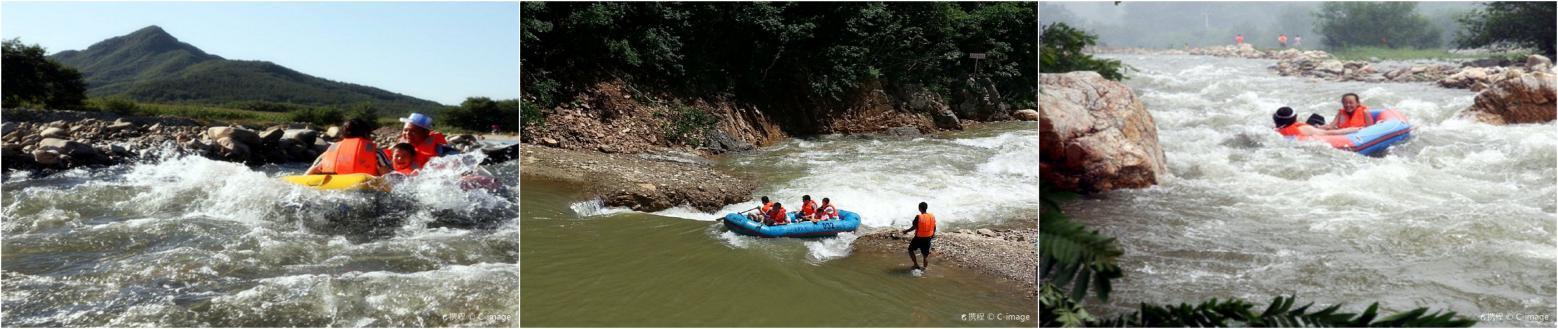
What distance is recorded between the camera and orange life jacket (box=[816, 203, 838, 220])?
2.75m

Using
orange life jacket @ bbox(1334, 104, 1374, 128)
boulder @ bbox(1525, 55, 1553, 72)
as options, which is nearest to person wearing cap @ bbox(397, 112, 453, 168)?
orange life jacket @ bbox(1334, 104, 1374, 128)

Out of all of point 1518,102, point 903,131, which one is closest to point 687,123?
point 903,131

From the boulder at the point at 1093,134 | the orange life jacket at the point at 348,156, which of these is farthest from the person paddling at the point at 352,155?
the boulder at the point at 1093,134

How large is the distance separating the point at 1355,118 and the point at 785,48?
552cm

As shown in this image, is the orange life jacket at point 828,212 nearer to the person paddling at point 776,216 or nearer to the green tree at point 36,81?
the person paddling at point 776,216

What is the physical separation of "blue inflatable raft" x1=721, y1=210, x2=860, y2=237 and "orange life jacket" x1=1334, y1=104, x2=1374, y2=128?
5.49 metres

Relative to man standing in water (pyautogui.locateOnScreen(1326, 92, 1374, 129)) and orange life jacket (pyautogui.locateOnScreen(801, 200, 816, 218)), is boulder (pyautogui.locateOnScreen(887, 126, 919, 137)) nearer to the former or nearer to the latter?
orange life jacket (pyautogui.locateOnScreen(801, 200, 816, 218))

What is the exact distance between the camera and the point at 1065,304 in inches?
56.5

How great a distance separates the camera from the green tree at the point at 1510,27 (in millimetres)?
7098

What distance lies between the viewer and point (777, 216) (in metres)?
2.81

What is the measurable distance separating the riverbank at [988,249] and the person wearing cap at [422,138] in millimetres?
1377

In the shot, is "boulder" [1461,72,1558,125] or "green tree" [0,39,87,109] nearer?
"green tree" [0,39,87,109]

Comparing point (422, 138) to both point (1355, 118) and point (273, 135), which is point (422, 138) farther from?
point (1355, 118)

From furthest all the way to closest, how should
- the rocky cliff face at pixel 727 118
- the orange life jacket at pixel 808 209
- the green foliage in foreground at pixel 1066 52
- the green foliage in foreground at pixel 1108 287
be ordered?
the green foliage in foreground at pixel 1066 52
the rocky cliff face at pixel 727 118
the orange life jacket at pixel 808 209
the green foliage in foreground at pixel 1108 287
